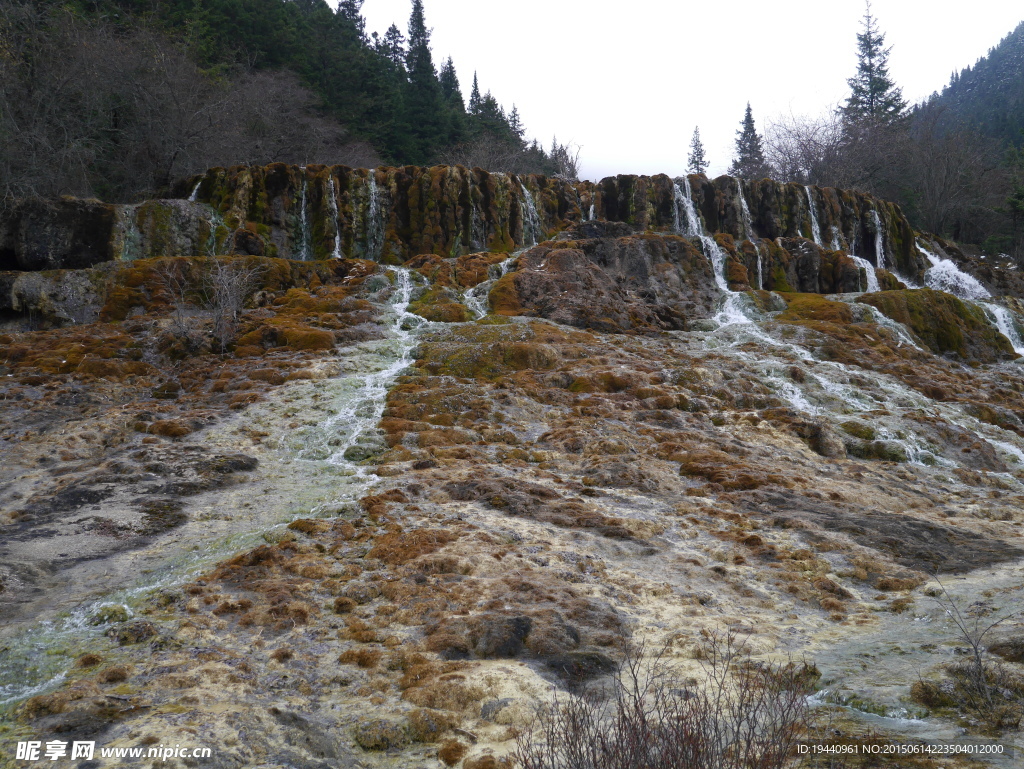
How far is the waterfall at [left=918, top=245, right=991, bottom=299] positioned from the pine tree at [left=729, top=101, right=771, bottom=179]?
28750 mm

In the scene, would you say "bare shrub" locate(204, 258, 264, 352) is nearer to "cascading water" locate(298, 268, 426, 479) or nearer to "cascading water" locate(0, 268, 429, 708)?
"cascading water" locate(0, 268, 429, 708)

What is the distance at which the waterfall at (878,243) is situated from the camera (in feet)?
121

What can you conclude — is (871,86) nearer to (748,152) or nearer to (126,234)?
(748,152)

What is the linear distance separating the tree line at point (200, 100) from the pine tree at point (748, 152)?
2290 centimetres

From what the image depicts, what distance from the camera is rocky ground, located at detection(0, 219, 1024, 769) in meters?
4.97

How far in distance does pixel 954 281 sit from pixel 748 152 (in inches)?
1702

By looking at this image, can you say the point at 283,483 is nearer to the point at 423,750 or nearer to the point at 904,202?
the point at 423,750

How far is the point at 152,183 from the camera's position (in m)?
32.1

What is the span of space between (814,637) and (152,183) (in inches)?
1404

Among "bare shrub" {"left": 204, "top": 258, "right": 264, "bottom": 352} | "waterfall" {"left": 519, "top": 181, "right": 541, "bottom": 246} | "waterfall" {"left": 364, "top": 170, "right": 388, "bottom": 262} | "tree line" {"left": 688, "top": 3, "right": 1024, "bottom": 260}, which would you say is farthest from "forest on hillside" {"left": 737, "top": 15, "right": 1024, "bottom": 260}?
"bare shrub" {"left": 204, "top": 258, "right": 264, "bottom": 352}

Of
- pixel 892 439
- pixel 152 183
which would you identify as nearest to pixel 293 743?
pixel 892 439

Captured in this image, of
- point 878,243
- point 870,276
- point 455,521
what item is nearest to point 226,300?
point 455,521

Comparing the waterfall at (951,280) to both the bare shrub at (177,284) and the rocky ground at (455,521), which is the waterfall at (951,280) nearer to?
the rocky ground at (455,521)

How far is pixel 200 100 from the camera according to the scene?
111 ft
